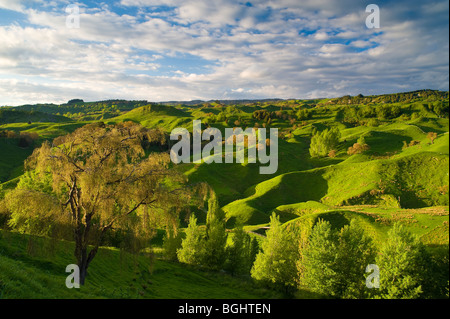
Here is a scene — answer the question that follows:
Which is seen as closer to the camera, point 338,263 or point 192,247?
point 338,263

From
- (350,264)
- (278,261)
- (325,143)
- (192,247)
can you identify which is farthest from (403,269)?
(325,143)

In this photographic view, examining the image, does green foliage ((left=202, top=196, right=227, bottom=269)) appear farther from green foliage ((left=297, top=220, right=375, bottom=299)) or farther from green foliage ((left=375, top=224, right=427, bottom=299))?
green foliage ((left=375, top=224, right=427, bottom=299))

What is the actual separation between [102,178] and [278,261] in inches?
1110

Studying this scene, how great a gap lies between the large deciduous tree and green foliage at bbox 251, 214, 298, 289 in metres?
22.4

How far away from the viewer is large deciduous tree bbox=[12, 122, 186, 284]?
17.3 meters

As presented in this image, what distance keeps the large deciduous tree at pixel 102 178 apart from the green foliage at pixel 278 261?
2240 centimetres

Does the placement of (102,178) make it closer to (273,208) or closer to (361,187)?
(273,208)

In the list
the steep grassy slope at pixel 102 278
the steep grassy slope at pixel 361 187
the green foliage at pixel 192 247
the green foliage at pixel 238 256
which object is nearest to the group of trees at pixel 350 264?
the steep grassy slope at pixel 102 278

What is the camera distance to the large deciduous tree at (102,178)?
17266 mm

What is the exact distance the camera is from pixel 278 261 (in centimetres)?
3634

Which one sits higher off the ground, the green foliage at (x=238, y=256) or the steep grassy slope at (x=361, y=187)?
the steep grassy slope at (x=361, y=187)

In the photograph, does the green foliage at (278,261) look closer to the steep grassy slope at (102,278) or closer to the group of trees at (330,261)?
the group of trees at (330,261)

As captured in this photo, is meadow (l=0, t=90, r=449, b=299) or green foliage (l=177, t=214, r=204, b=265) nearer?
meadow (l=0, t=90, r=449, b=299)

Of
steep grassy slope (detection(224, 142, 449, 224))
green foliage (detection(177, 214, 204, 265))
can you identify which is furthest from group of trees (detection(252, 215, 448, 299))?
steep grassy slope (detection(224, 142, 449, 224))
